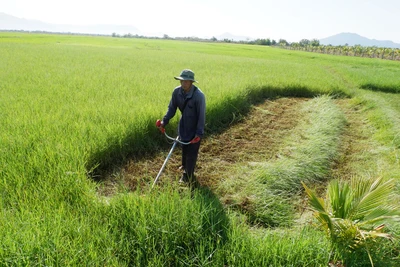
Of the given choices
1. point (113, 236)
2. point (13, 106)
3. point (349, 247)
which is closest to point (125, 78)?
point (13, 106)

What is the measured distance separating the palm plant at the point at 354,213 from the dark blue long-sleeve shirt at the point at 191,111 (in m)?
1.44

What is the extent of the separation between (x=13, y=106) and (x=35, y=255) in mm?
3761

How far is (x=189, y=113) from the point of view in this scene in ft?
10.4

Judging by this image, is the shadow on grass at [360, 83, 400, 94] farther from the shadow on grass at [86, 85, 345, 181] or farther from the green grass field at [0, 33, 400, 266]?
the shadow on grass at [86, 85, 345, 181]

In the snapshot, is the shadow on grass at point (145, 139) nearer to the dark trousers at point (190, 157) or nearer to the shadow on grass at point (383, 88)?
the dark trousers at point (190, 157)

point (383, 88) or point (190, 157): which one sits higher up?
point (383, 88)

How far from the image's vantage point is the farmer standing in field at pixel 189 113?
3.02 metres

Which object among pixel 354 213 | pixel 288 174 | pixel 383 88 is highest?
pixel 383 88

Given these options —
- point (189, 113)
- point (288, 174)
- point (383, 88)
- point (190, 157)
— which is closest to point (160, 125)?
point (189, 113)

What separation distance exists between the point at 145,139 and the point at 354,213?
305 centimetres

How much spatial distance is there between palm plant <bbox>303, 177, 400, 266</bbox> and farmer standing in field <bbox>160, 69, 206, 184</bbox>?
1.44 m

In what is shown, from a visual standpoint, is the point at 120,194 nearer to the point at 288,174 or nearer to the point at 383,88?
the point at 288,174

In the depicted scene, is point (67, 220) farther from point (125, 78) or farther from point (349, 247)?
point (125, 78)

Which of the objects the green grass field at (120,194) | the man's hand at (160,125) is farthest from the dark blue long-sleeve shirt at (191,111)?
the green grass field at (120,194)
